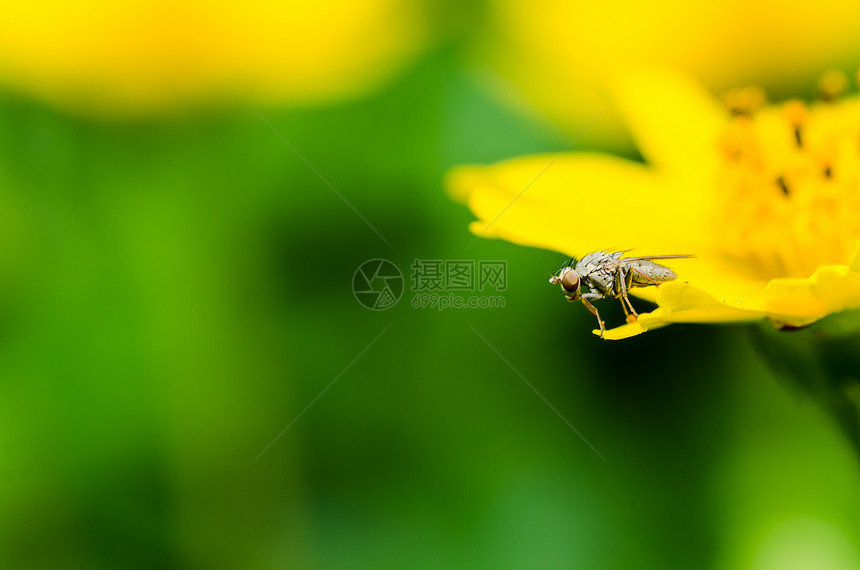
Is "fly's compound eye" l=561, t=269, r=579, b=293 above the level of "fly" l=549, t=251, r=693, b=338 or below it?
below

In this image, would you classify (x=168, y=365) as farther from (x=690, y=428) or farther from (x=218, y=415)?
(x=690, y=428)

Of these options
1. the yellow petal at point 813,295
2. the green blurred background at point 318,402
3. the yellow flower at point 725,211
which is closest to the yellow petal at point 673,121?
the yellow flower at point 725,211

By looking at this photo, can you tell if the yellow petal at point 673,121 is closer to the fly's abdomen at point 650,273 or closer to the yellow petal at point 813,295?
the fly's abdomen at point 650,273

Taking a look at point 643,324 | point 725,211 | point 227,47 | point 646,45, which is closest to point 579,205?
point 725,211

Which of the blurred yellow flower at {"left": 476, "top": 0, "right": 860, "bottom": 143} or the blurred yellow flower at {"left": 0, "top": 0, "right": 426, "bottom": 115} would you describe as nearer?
the blurred yellow flower at {"left": 0, "top": 0, "right": 426, "bottom": 115}

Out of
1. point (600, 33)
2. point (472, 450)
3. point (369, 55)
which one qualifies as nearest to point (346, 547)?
point (472, 450)

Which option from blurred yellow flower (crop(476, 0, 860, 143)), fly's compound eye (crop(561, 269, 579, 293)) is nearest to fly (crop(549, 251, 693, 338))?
fly's compound eye (crop(561, 269, 579, 293))

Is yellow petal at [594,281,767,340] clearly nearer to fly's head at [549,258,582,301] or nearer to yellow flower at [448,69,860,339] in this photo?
yellow flower at [448,69,860,339]
